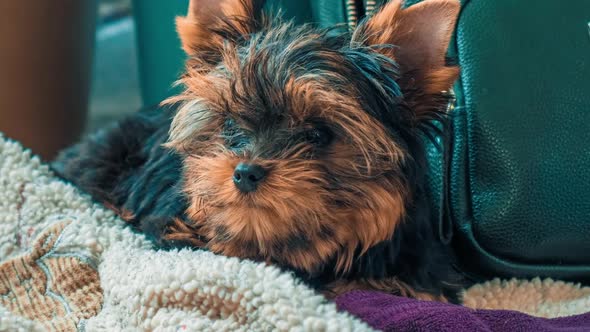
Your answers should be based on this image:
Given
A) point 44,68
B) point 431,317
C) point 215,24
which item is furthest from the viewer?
point 44,68

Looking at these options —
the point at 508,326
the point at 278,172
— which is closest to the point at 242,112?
the point at 278,172

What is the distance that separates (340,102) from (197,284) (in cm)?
38

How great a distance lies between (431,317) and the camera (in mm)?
1103

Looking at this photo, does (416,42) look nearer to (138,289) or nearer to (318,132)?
(318,132)

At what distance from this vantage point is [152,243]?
1421mm

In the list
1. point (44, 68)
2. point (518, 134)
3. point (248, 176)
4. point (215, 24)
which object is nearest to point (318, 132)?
point (248, 176)

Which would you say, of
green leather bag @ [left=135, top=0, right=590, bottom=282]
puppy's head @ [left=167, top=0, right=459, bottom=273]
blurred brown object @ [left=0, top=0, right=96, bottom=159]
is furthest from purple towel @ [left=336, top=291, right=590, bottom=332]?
blurred brown object @ [left=0, top=0, right=96, bottom=159]

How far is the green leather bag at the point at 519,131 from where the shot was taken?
144 cm

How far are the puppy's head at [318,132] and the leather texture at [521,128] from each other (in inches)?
7.7

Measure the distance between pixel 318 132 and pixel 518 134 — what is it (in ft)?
1.46

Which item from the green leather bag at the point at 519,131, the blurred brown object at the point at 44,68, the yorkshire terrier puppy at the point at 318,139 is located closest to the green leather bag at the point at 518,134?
the green leather bag at the point at 519,131

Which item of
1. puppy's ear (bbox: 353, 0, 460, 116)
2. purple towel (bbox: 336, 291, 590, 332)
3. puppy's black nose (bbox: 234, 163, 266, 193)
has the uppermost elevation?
puppy's ear (bbox: 353, 0, 460, 116)

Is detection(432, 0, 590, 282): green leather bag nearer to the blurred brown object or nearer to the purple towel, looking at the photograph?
the purple towel

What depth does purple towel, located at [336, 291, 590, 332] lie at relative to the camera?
1.09 m
